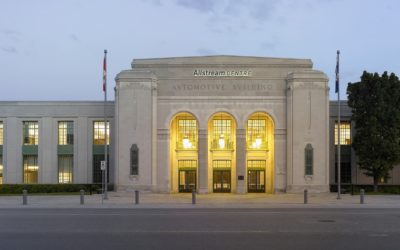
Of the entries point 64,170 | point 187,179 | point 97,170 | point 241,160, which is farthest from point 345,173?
point 64,170

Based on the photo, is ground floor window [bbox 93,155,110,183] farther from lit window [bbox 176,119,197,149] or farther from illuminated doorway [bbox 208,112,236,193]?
illuminated doorway [bbox 208,112,236,193]

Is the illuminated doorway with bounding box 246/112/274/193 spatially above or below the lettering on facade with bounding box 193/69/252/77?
below

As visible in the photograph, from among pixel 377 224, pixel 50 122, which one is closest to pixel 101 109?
pixel 50 122

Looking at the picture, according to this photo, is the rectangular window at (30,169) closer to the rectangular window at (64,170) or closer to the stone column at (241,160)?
the rectangular window at (64,170)

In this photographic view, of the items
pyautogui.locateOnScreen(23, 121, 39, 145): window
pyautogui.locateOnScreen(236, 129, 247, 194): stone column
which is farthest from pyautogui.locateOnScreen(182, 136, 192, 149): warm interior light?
pyautogui.locateOnScreen(23, 121, 39, 145): window

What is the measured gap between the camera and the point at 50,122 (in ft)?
163

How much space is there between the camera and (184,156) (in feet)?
151

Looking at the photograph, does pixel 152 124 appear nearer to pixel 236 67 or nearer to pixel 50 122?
pixel 236 67

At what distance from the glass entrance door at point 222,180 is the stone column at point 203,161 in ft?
8.73

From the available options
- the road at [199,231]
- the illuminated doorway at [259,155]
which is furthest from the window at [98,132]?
the road at [199,231]

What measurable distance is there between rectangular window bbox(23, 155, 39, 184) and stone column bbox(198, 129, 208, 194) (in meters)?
16.5

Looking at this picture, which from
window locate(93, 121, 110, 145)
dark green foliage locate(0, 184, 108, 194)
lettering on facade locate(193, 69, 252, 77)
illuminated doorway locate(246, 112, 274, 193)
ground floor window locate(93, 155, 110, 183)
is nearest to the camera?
lettering on facade locate(193, 69, 252, 77)

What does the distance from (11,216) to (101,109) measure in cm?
2563

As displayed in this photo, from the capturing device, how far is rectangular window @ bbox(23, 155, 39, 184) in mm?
49875
